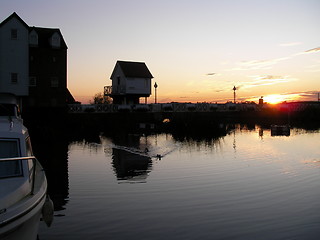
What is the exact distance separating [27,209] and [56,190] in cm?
967

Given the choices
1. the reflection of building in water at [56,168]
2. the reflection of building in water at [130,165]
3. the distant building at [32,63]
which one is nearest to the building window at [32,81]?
the distant building at [32,63]

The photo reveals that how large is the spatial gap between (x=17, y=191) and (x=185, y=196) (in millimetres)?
9145

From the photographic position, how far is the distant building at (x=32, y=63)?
49656 millimetres

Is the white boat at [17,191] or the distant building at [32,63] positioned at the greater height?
Result: the distant building at [32,63]

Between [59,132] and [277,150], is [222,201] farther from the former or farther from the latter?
[59,132]

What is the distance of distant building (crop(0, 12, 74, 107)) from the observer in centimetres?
4966

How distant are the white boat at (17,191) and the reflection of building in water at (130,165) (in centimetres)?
982

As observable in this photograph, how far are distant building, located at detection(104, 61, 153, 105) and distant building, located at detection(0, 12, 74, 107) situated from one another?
13374 millimetres

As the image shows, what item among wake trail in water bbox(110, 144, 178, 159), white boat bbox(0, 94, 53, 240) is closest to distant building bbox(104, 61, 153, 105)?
wake trail in water bbox(110, 144, 178, 159)

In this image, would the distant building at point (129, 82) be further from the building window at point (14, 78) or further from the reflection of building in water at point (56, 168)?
the reflection of building in water at point (56, 168)

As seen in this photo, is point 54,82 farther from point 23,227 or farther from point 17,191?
point 23,227

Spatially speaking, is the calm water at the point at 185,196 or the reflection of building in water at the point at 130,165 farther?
the reflection of building in water at the point at 130,165

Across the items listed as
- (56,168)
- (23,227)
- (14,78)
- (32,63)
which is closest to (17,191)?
(23,227)

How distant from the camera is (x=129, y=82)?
64.9 metres
